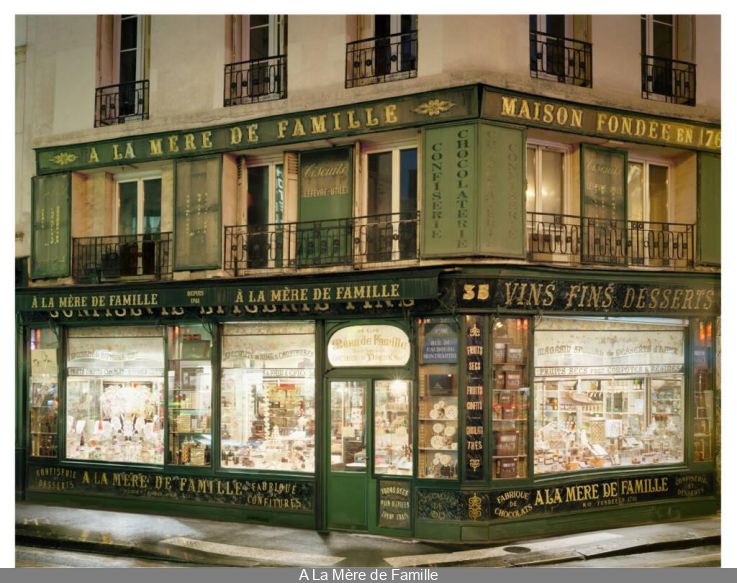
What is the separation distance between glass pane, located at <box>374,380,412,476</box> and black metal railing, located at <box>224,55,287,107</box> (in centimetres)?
451

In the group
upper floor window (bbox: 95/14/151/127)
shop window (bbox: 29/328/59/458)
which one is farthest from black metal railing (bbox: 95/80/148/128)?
shop window (bbox: 29/328/59/458)

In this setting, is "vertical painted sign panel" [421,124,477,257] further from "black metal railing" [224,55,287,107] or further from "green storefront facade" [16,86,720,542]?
"black metal railing" [224,55,287,107]

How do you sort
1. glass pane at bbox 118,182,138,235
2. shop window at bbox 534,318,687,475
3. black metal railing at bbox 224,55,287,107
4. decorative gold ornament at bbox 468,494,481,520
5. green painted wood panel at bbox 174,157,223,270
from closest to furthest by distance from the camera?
decorative gold ornament at bbox 468,494,481,520 < shop window at bbox 534,318,687,475 < black metal railing at bbox 224,55,287,107 < green painted wood panel at bbox 174,157,223,270 < glass pane at bbox 118,182,138,235

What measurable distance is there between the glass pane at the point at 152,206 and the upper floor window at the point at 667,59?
7489 millimetres

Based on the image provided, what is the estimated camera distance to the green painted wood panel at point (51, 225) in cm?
1558

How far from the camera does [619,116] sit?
545 inches

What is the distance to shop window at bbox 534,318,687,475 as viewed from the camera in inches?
542

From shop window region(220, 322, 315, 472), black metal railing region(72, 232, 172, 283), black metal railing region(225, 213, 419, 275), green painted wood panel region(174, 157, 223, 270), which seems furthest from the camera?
black metal railing region(72, 232, 172, 283)

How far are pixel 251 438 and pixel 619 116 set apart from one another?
7.09 meters

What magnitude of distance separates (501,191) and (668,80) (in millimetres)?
3195

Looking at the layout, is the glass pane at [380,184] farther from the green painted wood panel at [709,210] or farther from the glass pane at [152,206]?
the green painted wood panel at [709,210]

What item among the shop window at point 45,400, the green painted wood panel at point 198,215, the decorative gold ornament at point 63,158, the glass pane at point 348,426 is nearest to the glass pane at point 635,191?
the glass pane at point 348,426
